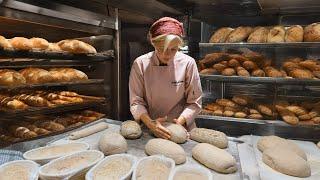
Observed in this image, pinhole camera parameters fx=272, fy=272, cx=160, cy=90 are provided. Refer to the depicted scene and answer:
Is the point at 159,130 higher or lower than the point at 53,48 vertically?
lower

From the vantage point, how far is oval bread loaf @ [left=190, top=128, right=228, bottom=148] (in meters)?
1.50

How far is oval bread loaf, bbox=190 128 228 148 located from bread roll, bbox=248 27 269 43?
155 cm

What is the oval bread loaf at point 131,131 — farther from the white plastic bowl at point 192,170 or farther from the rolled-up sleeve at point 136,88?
the white plastic bowl at point 192,170

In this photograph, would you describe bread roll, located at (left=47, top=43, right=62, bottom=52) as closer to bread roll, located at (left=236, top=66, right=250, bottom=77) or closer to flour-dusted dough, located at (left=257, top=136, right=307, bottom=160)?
flour-dusted dough, located at (left=257, top=136, right=307, bottom=160)

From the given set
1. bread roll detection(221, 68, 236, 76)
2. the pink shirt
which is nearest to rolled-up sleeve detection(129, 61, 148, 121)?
the pink shirt

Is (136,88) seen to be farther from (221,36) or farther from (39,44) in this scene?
(221,36)

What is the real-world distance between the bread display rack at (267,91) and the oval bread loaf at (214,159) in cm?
160

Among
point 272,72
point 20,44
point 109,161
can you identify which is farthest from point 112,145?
point 272,72

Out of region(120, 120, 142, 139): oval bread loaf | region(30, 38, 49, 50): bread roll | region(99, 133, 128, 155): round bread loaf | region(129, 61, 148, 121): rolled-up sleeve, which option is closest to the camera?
region(99, 133, 128, 155): round bread loaf

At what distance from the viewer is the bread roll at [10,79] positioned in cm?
170

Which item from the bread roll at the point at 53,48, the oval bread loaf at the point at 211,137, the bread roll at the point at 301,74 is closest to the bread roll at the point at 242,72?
the bread roll at the point at 301,74

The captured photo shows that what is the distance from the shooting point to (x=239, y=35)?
2863mm

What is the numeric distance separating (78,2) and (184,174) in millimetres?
1543

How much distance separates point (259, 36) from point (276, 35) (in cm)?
16
